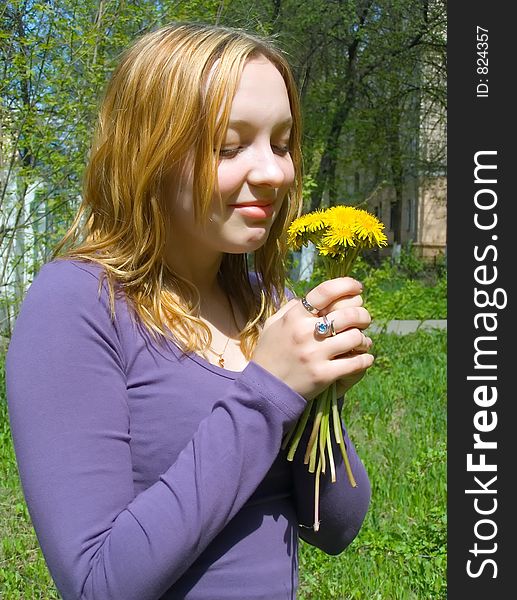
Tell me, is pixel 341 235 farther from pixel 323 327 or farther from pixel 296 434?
pixel 296 434

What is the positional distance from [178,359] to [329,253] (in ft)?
1.00

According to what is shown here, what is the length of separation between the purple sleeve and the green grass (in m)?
2.27

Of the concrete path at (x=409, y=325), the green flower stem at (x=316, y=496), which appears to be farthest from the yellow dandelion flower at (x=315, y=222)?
the concrete path at (x=409, y=325)

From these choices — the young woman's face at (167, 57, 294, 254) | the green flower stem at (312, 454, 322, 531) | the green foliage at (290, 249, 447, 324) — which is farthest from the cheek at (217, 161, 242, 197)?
the green foliage at (290, 249, 447, 324)

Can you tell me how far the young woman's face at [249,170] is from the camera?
47.6 inches

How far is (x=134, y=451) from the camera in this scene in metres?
1.16

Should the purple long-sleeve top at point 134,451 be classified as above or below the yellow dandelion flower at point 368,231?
below

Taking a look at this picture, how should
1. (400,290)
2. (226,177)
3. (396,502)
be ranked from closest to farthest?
1. (226,177)
2. (396,502)
3. (400,290)

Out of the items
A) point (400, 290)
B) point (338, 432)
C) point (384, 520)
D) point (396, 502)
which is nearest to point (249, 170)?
point (338, 432)

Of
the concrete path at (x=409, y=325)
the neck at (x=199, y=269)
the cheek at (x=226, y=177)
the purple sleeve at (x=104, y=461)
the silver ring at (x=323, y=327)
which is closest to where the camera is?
the purple sleeve at (x=104, y=461)

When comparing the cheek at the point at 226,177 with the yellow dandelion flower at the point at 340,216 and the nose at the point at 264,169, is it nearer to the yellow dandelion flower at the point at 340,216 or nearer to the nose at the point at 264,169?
the nose at the point at 264,169

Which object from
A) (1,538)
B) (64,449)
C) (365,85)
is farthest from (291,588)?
Answer: (365,85)

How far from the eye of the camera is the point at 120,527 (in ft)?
3.32

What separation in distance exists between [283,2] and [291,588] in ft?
38.2
